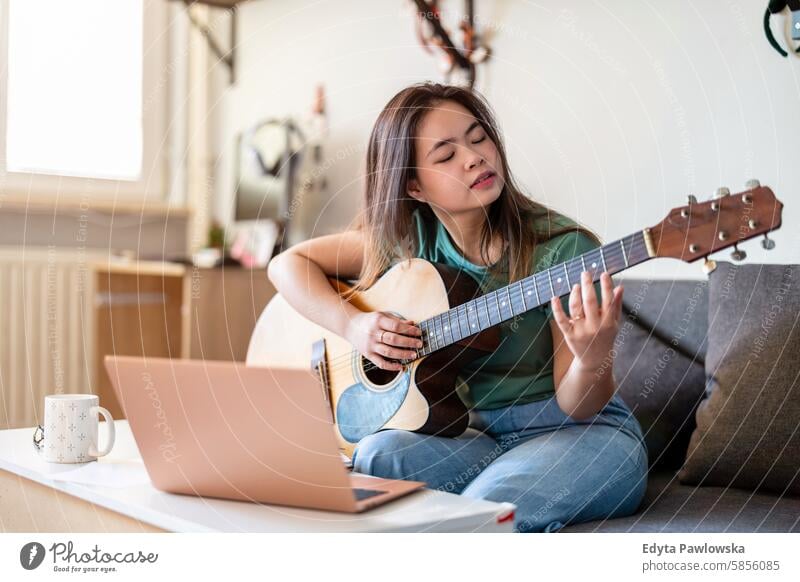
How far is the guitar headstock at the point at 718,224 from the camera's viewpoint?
79 centimetres

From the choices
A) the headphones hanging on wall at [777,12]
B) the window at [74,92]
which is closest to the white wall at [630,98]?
the headphones hanging on wall at [777,12]

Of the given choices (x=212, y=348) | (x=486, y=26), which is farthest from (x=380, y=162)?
(x=212, y=348)

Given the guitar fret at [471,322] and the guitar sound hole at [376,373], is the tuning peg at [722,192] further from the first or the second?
the guitar sound hole at [376,373]

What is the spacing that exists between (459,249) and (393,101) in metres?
0.19

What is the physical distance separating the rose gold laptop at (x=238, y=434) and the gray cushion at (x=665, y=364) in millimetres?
488

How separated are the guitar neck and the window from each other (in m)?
1.02

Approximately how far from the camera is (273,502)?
0.73 metres

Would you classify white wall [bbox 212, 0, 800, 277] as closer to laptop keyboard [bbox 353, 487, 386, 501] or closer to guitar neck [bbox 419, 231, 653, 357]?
guitar neck [bbox 419, 231, 653, 357]

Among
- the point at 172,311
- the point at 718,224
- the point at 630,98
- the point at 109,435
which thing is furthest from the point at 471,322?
the point at 172,311

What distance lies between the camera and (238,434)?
0.72 meters

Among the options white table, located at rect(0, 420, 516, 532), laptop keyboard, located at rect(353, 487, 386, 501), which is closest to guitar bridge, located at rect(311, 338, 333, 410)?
white table, located at rect(0, 420, 516, 532)

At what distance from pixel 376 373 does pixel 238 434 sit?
0.36 m
